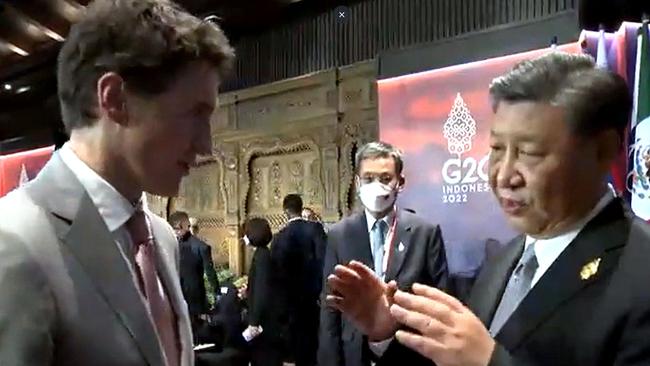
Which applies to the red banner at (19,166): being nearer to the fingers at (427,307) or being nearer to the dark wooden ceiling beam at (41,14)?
the dark wooden ceiling beam at (41,14)

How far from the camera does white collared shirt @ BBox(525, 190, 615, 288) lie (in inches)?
55.8

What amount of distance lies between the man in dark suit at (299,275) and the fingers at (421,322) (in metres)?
4.22

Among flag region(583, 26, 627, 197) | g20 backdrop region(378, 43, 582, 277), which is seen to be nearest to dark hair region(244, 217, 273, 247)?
g20 backdrop region(378, 43, 582, 277)

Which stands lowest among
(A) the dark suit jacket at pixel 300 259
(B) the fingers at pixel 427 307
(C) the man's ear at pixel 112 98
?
(A) the dark suit jacket at pixel 300 259

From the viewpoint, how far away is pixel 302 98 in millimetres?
7922

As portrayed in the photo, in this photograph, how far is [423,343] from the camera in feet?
4.21

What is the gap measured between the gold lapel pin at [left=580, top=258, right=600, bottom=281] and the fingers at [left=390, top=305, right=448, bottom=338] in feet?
0.89

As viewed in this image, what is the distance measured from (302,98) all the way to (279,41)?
0.82 m

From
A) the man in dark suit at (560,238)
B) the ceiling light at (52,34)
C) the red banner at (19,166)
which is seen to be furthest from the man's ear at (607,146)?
the ceiling light at (52,34)

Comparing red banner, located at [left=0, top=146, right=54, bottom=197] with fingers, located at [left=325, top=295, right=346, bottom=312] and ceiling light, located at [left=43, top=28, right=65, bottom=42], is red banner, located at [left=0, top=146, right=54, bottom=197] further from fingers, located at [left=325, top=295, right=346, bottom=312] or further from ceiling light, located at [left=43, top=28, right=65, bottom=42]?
fingers, located at [left=325, top=295, right=346, bottom=312]

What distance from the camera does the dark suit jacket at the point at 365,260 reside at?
355 centimetres

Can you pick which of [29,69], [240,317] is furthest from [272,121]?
[29,69]

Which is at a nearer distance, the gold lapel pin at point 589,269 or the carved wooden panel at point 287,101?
the gold lapel pin at point 589,269

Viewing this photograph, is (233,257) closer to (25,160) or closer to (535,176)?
(25,160)
